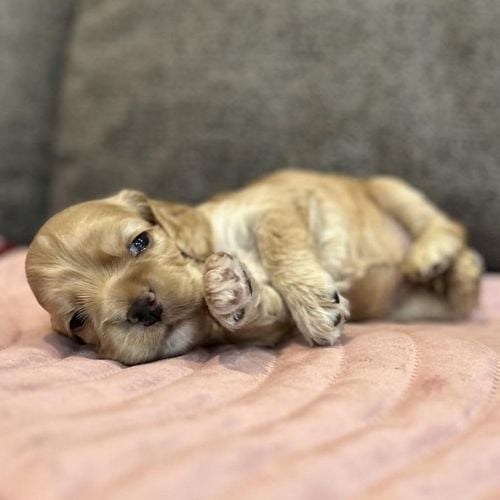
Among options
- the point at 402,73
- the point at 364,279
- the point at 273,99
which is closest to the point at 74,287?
the point at 364,279

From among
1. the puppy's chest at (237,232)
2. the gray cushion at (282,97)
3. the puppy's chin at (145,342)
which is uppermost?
the gray cushion at (282,97)

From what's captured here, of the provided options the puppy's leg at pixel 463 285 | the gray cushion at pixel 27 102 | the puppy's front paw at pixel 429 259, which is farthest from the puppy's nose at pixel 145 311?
the gray cushion at pixel 27 102

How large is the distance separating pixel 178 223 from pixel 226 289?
0.44m

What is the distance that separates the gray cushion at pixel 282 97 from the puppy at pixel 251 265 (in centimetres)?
19

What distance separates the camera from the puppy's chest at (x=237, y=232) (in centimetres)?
229

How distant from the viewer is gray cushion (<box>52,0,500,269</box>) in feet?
8.75

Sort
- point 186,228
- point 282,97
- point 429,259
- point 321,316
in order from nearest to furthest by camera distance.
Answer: point 321,316
point 186,228
point 429,259
point 282,97

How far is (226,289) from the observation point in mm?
1807

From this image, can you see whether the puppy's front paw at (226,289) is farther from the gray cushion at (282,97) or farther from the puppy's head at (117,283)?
the gray cushion at (282,97)

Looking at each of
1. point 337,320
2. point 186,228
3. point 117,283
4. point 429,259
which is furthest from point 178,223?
Result: point 429,259

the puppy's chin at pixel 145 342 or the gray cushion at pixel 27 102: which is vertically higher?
the gray cushion at pixel 27 102

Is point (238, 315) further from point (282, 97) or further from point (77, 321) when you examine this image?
point (282, 97)

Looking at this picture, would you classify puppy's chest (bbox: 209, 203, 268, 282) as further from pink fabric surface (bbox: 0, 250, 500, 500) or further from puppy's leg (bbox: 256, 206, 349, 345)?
pink fabric surface (bbox: 0, 250, 500, 500)

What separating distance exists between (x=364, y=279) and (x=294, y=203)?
0.37m
